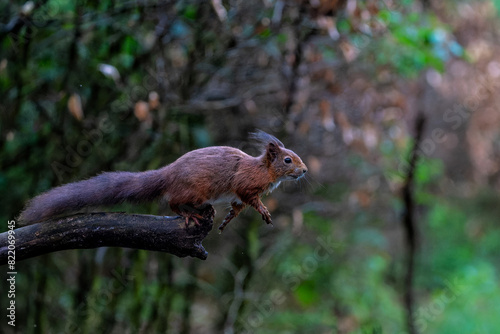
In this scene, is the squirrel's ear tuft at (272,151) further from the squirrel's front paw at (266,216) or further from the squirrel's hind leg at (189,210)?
the squirrel's hind leg at (189,210)

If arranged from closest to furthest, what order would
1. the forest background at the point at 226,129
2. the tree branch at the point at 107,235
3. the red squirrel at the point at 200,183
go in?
the tree branch at the point at 107,235, the red squirrel at the point at 200,183, the forest background at the point at 226,129

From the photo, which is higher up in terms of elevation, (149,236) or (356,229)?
(149,236)

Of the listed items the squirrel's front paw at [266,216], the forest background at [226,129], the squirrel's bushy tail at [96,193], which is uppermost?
the squirrel's bushy tail at [96,193]

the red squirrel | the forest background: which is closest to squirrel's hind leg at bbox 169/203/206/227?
the red squirrel

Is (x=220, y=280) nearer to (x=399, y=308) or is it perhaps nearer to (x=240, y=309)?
(x=240, y=309)

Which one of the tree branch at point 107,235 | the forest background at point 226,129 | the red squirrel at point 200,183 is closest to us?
the tree branch at point 107,235

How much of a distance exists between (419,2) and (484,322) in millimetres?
3411

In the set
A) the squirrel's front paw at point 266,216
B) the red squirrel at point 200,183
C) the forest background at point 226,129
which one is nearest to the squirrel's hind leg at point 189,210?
the red squirrel at point 200,183

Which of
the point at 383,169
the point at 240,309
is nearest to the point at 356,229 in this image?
the point at 383,169

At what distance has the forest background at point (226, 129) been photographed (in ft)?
13.0

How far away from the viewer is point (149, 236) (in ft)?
6.63

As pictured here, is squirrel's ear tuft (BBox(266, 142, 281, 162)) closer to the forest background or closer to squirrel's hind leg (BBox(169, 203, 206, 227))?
squirrel's hind leg (BBox(169, 203, 206, 227))

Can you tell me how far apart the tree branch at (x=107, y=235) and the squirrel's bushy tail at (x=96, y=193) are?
0.04 m

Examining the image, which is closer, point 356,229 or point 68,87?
point 68,87
